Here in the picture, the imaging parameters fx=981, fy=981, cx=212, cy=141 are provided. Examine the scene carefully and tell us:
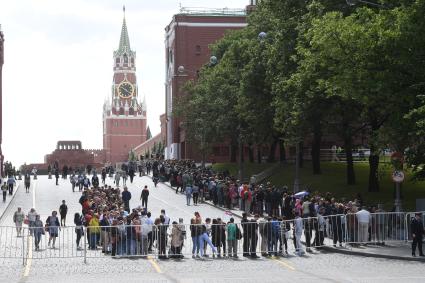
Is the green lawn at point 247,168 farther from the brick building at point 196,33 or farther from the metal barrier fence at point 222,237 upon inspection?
the metal barrier fence at point 222,237

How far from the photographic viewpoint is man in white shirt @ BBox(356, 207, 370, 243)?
3209 centimetres

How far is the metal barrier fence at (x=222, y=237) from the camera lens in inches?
1217

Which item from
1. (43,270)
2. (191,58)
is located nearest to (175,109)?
(191,58)

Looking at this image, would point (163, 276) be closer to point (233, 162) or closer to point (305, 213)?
point (305, 213)

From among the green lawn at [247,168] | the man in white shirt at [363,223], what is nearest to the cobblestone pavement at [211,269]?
the man in white shirt at [363,223]

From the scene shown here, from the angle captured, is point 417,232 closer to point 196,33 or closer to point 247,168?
point 247,168

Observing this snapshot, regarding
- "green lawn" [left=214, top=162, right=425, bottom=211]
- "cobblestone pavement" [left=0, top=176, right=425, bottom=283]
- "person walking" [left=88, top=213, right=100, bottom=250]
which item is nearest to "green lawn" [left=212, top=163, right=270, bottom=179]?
"green lawn" [left=214, top=162, right=425, bottom=211]

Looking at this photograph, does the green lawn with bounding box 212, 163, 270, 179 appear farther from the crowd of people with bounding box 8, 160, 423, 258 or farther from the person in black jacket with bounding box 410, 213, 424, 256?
the person in black jacket with bounding box 410, 213, 424, 256

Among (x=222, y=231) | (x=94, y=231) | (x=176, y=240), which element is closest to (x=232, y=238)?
(x=222, y=231)

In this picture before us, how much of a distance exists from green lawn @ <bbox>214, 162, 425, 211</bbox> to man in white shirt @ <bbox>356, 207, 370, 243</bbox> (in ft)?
15.9

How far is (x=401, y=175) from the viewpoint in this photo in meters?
33.7

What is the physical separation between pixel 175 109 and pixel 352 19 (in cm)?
4962

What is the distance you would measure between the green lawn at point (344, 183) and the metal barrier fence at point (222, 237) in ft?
14.9

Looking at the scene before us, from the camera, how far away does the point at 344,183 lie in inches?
2146
